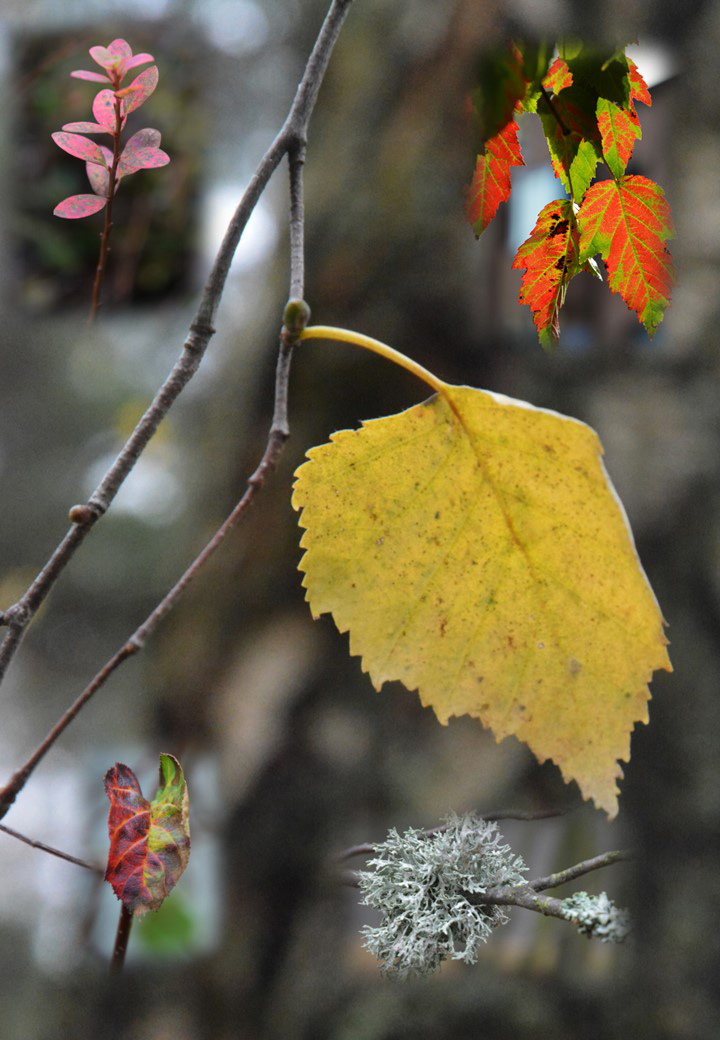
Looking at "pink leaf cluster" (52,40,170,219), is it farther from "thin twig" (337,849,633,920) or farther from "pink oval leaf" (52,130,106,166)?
"thin twig" (337,849,633,920)

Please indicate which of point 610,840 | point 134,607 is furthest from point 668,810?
point 134,607

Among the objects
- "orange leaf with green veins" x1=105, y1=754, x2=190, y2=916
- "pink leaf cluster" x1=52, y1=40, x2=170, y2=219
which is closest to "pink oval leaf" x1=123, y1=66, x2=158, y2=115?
"pink leaf cluster" x1=52, y1=40, x2=170, y2=219

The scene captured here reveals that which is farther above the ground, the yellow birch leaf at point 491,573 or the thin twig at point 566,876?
the yellow birch leaf at point 491,573

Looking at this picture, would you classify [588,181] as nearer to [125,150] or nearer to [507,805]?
[125,150]

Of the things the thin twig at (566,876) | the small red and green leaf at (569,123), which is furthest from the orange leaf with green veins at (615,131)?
the thin twig at (566,876)

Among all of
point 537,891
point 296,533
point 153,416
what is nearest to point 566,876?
point 537,891

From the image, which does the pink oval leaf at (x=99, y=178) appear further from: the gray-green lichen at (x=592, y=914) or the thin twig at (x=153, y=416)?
the gray-green lichen at (x=592, y=914)
